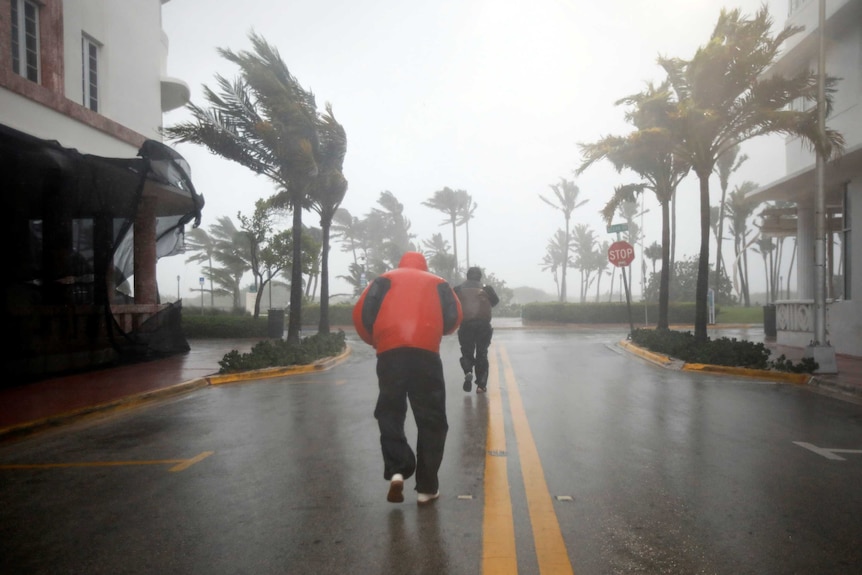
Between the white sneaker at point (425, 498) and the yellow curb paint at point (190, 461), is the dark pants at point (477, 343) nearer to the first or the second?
the yellow curb paint at point (190, 461)

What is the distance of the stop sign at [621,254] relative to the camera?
1983cm

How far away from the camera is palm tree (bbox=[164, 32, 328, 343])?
48.6 feet

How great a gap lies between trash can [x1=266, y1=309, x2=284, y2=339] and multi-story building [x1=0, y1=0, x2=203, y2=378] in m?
6.35

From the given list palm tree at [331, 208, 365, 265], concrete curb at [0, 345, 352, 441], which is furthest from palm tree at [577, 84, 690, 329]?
palm tree at [331, 208, 365, 265]

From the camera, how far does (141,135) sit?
54.2 ft

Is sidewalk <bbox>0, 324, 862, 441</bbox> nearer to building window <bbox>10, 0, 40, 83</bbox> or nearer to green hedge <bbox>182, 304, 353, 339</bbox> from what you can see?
building window <bbox>10, 0, 40, 83</bbox>

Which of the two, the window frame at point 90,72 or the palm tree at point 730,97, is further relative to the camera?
the window frame at point 90,72

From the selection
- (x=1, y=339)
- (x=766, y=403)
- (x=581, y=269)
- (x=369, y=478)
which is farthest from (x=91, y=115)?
(x=581, y=269)

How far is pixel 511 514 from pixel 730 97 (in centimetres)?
1317

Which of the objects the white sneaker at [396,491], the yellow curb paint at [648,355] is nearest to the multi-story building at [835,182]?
the yellow curb paint at [648,355]

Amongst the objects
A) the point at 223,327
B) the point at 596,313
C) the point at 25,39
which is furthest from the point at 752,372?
the point at 596,313

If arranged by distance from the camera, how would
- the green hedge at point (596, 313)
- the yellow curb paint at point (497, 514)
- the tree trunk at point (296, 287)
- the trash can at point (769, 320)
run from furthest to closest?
the green hedge at point (596, 313) → the trash can at point (769, 320) → the tree trunk at point (296, 287) → the yellow curb paint at point (497, 514)

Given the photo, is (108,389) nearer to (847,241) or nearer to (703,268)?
(703,268)

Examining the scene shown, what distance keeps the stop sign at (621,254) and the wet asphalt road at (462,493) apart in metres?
11.6
